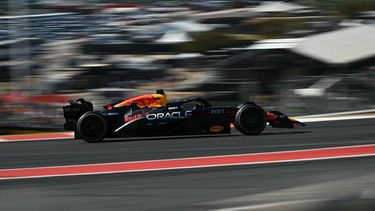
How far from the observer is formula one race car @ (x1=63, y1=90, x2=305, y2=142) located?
35.2 feet

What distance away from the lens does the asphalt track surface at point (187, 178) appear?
486 cm

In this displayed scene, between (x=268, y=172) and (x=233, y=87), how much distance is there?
9.83 metres

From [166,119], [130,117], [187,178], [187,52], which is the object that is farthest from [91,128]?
[187,52]

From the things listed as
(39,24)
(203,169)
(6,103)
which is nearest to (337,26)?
(39,24)

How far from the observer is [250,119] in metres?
10.8

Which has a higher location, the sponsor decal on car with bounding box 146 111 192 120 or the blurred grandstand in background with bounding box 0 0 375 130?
the blurred grandstand in background with bounding box 0 0 375 130

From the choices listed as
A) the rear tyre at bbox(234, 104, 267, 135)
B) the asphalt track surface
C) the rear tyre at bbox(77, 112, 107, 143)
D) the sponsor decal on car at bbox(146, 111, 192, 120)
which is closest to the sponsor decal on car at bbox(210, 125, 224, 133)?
Answer: the asphalt track surface

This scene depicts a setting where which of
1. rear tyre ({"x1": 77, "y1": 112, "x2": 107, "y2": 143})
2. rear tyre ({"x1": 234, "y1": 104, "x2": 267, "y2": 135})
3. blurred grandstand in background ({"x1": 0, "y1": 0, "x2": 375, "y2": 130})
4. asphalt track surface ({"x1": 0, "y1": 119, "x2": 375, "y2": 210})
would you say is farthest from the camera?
blurred grandstand in background ({"x1": 0, "y1": 0, "x2": 375, "y2": 130})

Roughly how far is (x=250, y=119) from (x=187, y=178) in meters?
4.11

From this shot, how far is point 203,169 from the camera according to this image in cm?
747

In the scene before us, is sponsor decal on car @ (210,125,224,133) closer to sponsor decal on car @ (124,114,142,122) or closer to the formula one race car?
the formula one race car

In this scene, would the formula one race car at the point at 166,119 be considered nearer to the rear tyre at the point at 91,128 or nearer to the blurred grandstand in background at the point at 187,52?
the rear tyre at the point at 91,128

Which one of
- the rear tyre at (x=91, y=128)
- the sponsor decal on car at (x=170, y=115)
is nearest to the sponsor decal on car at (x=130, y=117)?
the sponsor decal on car at (x=170, y=115)

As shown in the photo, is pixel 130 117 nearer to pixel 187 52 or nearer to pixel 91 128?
pixel 91 128
